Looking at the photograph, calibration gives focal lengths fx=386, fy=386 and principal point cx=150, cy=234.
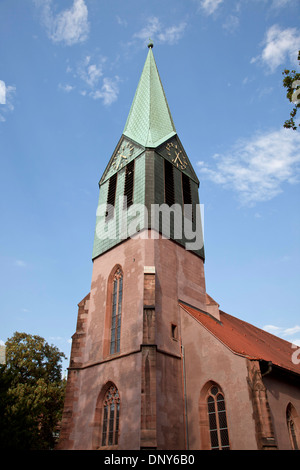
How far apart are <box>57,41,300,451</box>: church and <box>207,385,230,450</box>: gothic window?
0.13ft

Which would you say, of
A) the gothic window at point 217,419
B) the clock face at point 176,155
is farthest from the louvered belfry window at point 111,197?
the gothic window at point 217,419

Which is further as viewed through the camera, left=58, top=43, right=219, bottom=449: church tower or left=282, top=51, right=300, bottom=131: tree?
left=58, top=43, right=219, bottom=449: church tower

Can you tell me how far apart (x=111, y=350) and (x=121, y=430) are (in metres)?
3.56

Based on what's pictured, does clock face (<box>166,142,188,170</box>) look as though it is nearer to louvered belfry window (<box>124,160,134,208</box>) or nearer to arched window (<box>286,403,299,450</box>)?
louvered belfry window (<box>124,160,134,208</box>)

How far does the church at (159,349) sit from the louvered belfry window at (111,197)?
0.28 ft

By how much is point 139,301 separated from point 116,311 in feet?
5.91

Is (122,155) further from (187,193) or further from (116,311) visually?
(116,311)

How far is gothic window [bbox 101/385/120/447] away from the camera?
14712 mm

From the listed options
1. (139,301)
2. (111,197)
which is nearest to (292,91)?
(139,301)

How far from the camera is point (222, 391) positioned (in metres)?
14.0

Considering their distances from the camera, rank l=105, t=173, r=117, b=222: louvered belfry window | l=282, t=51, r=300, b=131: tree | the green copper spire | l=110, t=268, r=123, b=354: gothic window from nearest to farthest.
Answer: l=282, t=51, r=300, b=131: tree
l=110, t=268, r=123, b=354: gothic window
l=105, t=173, r=117, b=222: louvered belfry window
the green copper spire

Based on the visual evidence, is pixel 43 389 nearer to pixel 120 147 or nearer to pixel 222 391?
pixel 222 391

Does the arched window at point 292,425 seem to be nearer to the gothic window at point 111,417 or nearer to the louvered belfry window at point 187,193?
the gothic window at point 111,417

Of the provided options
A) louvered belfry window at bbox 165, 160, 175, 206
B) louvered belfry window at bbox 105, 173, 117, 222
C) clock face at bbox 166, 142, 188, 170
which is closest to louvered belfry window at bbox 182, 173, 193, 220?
clock face at bbox 166, 142, 188, 170
